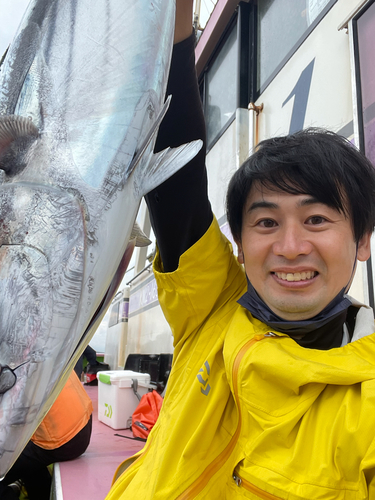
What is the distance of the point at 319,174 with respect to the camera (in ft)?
3.02

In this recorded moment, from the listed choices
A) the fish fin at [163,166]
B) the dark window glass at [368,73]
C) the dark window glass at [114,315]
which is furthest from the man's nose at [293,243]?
the dark window glass at [114,315]

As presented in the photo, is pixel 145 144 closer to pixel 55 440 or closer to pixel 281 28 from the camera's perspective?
pixel 55 440

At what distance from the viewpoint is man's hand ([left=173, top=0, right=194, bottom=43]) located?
3.08 ft

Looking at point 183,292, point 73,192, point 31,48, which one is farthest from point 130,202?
point 31,48

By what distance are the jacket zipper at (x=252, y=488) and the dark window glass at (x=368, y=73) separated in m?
1.34

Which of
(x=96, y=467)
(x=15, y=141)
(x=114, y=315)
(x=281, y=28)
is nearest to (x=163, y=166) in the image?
(x=15, y=141)

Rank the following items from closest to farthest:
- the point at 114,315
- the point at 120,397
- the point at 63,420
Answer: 1. the point at 63,420
2. the point at 120,397
3. the point at 114,315

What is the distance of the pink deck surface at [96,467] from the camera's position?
66.2 inches

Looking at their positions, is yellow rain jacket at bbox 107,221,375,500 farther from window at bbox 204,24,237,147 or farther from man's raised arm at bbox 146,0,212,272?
window at bbox 204,24,237,147

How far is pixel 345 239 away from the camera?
880 millimetres

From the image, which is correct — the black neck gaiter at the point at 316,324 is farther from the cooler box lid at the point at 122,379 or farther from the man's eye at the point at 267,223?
the cooler box lid at the point at 122,379

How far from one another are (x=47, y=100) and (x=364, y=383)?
832mm

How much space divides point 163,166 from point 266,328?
1.47ft

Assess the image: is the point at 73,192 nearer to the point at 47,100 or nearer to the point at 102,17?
the point at 47,100
